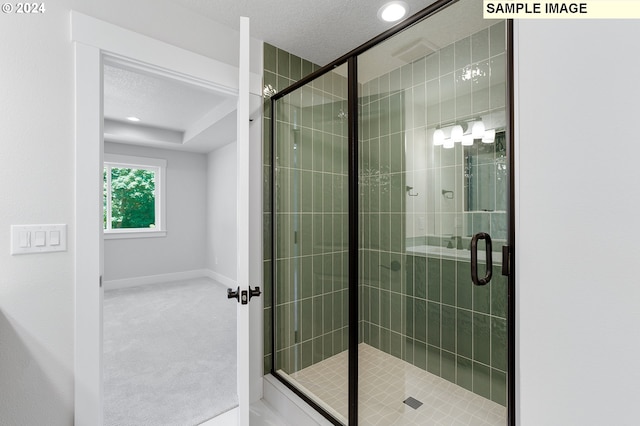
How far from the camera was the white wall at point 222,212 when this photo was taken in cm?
470

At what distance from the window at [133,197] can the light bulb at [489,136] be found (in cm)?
519

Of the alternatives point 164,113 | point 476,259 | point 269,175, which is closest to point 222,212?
point 164,113

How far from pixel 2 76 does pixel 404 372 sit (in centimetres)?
259

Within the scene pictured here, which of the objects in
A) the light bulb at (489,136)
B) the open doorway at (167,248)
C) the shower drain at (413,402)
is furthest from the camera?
the open doorway at (167,248)

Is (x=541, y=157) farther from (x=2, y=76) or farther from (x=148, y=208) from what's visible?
(x=148, y=208)

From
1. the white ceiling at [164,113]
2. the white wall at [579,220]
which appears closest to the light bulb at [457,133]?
the white wall at [579,220]

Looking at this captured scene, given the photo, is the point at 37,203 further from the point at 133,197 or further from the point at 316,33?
the point at 133,197

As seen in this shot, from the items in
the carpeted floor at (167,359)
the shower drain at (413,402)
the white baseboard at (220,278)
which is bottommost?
the carpeted floor at (167,359)

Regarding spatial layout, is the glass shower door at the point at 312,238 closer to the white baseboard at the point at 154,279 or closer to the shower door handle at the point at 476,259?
the shower door handle at the point at 476,259

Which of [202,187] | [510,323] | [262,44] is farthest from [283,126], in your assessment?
[202,187]

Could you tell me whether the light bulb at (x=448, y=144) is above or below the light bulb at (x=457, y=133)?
below

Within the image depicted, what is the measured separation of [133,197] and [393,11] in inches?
199

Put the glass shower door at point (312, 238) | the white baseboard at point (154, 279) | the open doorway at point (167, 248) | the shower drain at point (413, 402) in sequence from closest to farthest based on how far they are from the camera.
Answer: the shower drain at point (413, 402)
the glass shower door at point (312, 238)
the open doorway at point (167, 248)
the white baseboard at point (154, 279)

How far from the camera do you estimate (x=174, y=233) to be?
5.13 meters
